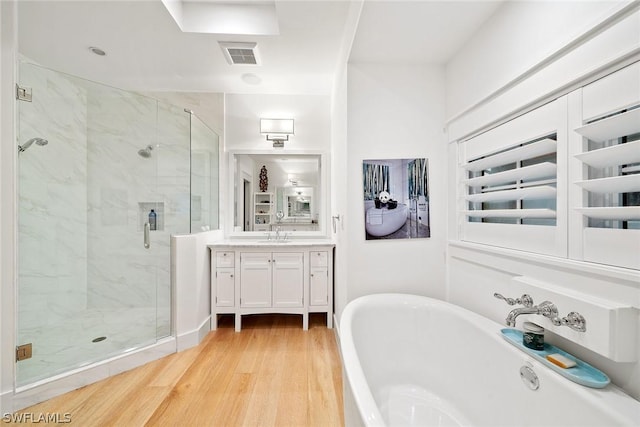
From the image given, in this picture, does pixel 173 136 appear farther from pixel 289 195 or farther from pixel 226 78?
pixel 289 195

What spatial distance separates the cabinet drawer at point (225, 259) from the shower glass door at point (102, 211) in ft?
1.43

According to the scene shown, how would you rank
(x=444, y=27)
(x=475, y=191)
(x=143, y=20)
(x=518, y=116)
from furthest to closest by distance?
(x=143, y=20) → (x=475, y=191) → (x=444, y=27) → (x=518, y=116)

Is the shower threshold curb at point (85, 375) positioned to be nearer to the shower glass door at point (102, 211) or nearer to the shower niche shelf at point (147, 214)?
the shower glass door at point (102, 211)

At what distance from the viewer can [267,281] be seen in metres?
2.54

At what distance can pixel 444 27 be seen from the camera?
1489mm

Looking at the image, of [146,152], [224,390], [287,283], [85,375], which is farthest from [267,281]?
[146,152]

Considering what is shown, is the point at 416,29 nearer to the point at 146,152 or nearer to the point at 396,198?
the point at 396,198

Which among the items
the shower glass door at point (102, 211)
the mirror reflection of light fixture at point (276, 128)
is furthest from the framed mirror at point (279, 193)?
the shower glass door at point (102, 211)

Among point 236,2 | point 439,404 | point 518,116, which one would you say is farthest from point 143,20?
point 439,404

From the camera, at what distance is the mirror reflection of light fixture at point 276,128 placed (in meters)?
2.91

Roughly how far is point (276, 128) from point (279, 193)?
78 cm

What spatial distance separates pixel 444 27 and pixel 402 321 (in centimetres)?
182

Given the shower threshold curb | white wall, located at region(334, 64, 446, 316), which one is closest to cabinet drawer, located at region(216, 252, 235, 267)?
the shower threshold curb

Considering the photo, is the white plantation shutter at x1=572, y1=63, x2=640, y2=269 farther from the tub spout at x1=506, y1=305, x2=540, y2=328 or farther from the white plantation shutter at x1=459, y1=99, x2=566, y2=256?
the tub spout at x1=506, y1=305, x2=540, y2=328
